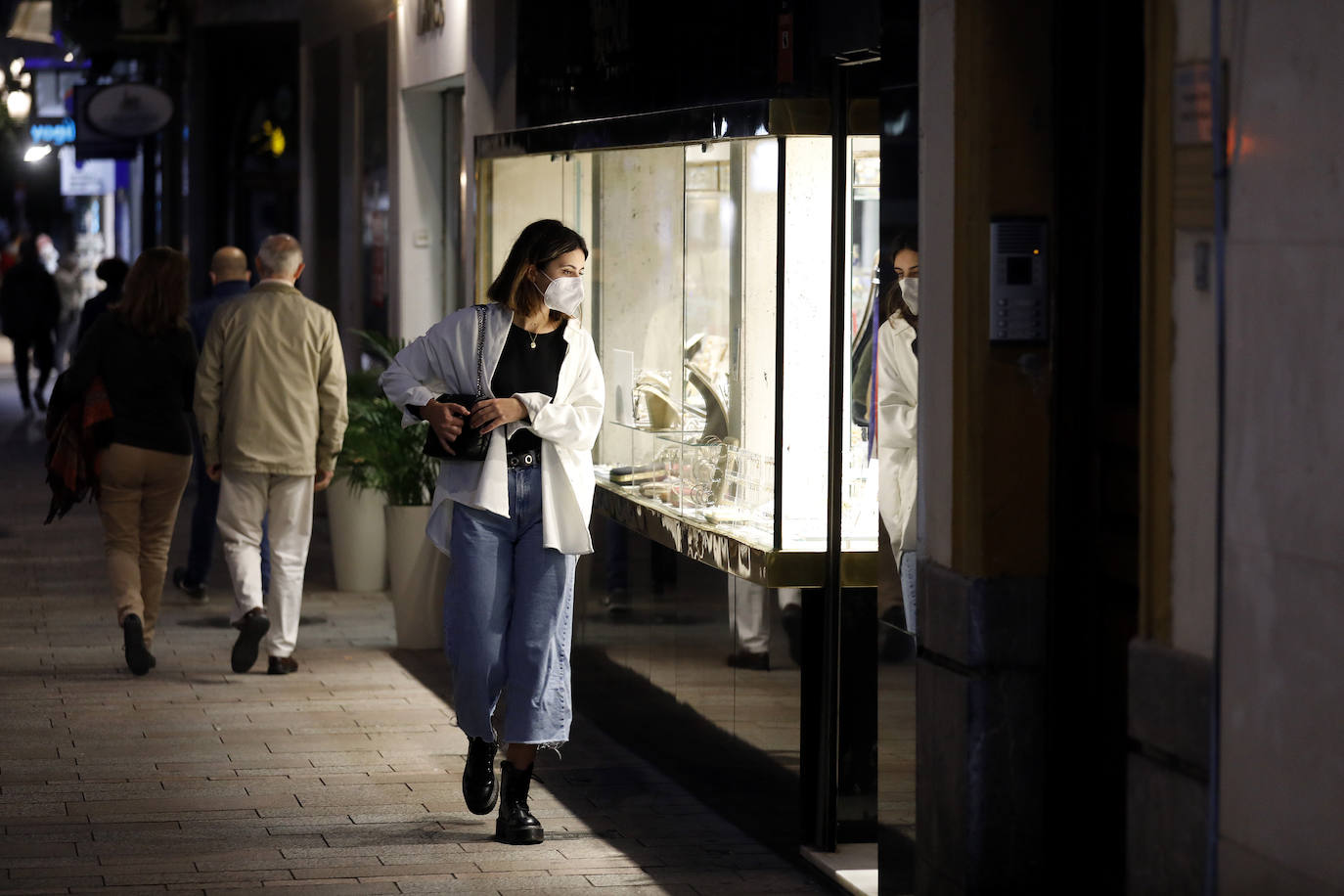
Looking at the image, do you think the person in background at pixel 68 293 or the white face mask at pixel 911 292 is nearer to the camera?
Answer: the white face mask at pixel 911 292

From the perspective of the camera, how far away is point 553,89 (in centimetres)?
851

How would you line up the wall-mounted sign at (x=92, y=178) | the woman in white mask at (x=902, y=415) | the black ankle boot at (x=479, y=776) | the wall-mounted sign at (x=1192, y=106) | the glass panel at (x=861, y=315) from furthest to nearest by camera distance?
1. the wall-mounted sign at (x=92, y=178)
2. the black ankle boot at (x=479, y=776)
3. the glass panel at (x=861, y=315)
4. the woman in white mask at (x=902, y=415)
5. the wall-mounted sign at (x=1192, y=106)

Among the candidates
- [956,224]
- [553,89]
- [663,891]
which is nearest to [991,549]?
[956,224]

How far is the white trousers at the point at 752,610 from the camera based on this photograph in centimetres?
603

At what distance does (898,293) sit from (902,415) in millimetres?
334

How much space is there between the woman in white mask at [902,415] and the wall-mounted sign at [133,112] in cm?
1529

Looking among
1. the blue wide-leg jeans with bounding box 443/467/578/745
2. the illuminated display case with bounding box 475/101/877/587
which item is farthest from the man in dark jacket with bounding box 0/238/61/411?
the blue wide-leg jeans with bounding box 443/467/578/745

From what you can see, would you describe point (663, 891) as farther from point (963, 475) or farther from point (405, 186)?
point (405, 186)

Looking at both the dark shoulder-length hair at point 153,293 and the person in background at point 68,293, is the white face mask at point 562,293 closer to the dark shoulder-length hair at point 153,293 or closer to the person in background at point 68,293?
the dark shoulder-length hair at point 153,293

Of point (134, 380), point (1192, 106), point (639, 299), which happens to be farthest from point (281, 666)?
point (1192, 106)

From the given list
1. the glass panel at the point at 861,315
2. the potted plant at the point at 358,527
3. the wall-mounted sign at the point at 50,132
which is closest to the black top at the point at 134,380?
the potted plant at the point at 358,527

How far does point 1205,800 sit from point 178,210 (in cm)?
2068

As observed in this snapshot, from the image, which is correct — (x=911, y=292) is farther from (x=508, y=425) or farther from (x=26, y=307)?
(x=26, y=307)

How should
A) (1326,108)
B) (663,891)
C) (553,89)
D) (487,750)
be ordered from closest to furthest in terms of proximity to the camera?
(1326,108), (663,891), (487,750), (553,89)
